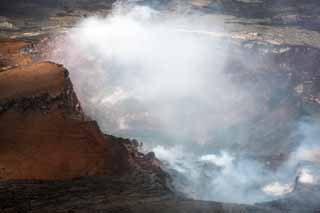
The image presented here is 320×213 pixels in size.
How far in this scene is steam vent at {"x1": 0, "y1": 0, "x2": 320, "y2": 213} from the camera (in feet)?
45.1

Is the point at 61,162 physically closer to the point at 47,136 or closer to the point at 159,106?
the point at 47,136

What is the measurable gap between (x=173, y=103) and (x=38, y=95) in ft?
68.5

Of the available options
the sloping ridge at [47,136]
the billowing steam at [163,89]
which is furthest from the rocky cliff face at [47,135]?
the billowing steam at [163,89]

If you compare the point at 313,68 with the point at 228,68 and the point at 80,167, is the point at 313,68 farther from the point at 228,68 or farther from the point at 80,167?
the point at 80,167

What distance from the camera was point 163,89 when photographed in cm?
3766

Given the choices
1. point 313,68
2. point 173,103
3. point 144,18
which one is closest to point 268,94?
point 313,68

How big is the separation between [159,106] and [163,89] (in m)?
2.22

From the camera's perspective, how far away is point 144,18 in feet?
162

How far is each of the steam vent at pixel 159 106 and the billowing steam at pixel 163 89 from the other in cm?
12

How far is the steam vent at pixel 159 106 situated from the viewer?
13.8m

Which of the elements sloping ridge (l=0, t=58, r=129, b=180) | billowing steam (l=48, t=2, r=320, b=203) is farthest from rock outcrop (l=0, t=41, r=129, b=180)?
billowing steam (l=48, t=2, r=320, b=203)

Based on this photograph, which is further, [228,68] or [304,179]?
[228,68]

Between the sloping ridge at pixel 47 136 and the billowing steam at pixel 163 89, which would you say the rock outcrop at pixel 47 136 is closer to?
the sloping ridge at pixel 47 136

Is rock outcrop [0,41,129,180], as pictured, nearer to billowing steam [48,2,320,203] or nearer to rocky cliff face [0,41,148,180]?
rocky cliff face [0,41,148,180]
